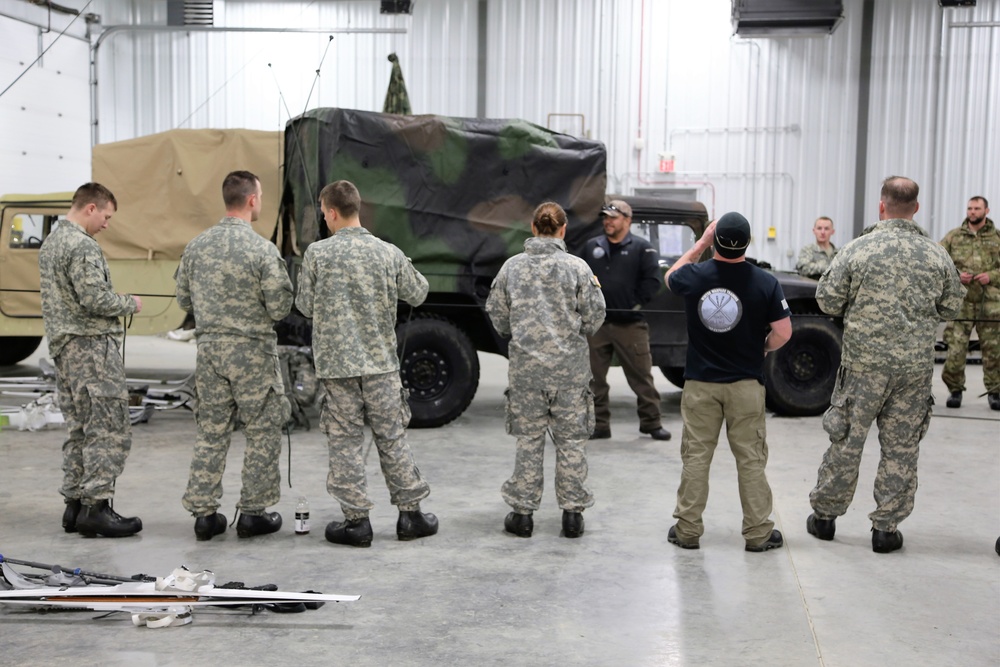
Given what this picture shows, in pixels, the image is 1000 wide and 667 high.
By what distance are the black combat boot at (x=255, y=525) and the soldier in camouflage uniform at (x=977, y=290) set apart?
6.19 metres

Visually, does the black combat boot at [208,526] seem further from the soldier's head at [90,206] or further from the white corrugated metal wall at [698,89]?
the white corrugated metal wall at [698,89]

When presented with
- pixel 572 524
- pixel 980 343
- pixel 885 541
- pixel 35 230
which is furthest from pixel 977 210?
pixel 35 230

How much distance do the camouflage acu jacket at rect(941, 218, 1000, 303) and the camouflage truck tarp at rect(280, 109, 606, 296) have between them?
335cm

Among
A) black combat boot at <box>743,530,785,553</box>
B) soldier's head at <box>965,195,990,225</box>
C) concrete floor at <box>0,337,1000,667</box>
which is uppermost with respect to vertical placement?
soldier's head at <box>965,195,990,225</box>

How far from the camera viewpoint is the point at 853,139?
13.9 m

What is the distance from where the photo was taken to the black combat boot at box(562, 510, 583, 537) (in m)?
4.84

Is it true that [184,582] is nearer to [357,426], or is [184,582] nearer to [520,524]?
[357,426]

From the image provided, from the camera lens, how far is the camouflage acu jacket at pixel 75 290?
4.60 meters

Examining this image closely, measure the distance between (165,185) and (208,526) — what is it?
4.83m

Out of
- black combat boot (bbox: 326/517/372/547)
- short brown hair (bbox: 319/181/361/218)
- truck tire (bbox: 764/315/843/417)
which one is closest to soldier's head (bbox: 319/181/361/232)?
short brown hair (bbox: 319/181/361/218)

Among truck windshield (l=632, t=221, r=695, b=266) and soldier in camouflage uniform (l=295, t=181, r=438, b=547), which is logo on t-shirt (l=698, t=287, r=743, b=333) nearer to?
soldier in camouflage uniform (l=295, t=181, r=438, b=547)

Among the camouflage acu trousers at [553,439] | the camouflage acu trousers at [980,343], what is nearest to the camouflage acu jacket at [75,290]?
the camouflage acu trousers at [553,439]

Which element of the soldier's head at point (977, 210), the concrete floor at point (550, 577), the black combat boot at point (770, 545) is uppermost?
the soldier's head at point (977, 210)

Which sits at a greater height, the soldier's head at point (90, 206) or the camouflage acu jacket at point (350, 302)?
the soldier's head at point (90, 206)
